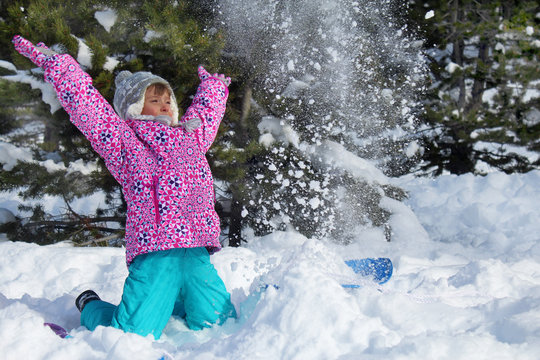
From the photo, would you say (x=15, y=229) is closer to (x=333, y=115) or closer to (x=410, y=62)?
(x=333, y=115)

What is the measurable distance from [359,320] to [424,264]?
6.54 feet

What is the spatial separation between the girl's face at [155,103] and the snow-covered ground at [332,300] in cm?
89

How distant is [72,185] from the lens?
3982 millimetres

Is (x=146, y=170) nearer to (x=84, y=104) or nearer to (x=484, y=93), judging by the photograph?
(x=84, y=104)

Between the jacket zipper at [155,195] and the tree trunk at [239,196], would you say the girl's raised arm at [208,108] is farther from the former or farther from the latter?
the tree trunk at [239,196]

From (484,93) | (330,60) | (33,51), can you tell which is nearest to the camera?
(33,51)

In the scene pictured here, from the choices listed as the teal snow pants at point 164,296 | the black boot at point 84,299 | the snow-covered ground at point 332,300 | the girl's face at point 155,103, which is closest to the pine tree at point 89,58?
the snow-covered ground at point 332,300

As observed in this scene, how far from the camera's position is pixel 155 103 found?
7.47ft

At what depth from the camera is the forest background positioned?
3.68 metres

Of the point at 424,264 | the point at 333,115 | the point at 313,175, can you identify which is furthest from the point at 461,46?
the point at 424,264

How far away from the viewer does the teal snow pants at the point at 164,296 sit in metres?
1.90

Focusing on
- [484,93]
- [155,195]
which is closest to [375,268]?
[155,195]

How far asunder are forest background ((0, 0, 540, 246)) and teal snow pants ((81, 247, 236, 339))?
6.13 feet

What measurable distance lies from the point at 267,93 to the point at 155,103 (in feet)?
6.40
